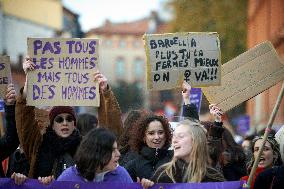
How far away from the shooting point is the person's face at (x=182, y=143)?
252 inches

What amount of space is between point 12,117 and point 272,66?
2070 mm

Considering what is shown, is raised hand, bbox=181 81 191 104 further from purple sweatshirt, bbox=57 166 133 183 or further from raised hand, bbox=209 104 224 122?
purple sweatshirt, bbox=57 166 133 183

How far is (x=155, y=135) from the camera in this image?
750 centimetres

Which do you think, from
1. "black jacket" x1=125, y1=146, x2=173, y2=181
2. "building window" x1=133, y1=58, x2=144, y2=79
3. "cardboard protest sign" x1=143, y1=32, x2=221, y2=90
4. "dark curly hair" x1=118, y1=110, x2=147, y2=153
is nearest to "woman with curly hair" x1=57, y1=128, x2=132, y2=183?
"black jacket" x1=125, y1=146, x2=173, y2=181

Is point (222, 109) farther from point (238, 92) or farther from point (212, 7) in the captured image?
point (212, 7)

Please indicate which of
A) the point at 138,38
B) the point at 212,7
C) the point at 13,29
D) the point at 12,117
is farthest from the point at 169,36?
the point at 138,38

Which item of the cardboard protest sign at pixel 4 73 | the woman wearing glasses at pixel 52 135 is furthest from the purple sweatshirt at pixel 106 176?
the cardboard protest sign at pixel 4 73

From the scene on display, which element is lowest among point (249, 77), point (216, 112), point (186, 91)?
point (216, 112)

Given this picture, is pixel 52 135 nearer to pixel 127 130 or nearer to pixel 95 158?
pixel 127 130

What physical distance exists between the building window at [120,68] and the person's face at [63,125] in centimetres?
11831

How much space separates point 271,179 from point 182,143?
65 centimetres

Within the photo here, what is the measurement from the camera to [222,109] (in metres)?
7.65

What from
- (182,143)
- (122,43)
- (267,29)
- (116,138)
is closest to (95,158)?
(116,138)

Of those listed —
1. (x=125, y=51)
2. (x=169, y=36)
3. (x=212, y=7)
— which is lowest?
(x=169, y=36)
